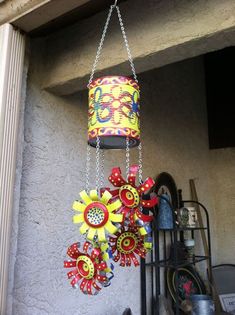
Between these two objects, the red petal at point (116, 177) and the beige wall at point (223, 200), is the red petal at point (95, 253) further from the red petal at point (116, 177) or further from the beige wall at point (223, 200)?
the beige wall at point (223, 200)

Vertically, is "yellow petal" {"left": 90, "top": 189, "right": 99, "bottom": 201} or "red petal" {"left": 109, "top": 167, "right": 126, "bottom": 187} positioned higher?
"red petal" {"left": 109, "top": 167, "right": 126, "bottom": 187}

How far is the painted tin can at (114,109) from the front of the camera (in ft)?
2.93

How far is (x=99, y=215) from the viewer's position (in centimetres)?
85

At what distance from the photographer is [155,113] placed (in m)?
2.27

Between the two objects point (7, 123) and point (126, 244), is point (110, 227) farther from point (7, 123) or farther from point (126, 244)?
point (7, 123)

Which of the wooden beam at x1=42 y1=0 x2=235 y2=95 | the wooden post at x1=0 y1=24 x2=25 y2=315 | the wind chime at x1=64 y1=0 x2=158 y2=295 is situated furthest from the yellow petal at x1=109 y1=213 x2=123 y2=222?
the wooden beam at x1=42 y1=0 x2=235 y2=95

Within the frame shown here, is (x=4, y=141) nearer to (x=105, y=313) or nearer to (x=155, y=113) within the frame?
(x=105, y=313)

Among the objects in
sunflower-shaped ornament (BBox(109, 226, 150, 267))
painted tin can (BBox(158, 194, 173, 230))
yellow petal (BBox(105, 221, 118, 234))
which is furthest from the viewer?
painted tin can (BBox(158, 194, 173, 230))

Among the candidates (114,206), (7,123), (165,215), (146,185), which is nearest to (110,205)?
(114,206)

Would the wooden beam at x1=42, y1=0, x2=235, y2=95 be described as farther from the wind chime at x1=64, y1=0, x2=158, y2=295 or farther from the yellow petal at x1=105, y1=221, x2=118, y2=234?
the yellow petal at x1=105, y1=221, x2=118, y2=234

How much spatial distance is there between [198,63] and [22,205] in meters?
2.58

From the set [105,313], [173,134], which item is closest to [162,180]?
[173,134]

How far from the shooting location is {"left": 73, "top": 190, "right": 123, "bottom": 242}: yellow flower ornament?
0.84 metres

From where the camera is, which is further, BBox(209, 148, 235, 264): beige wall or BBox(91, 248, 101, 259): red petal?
BBox(209, 148, 235, 264): beige wall
